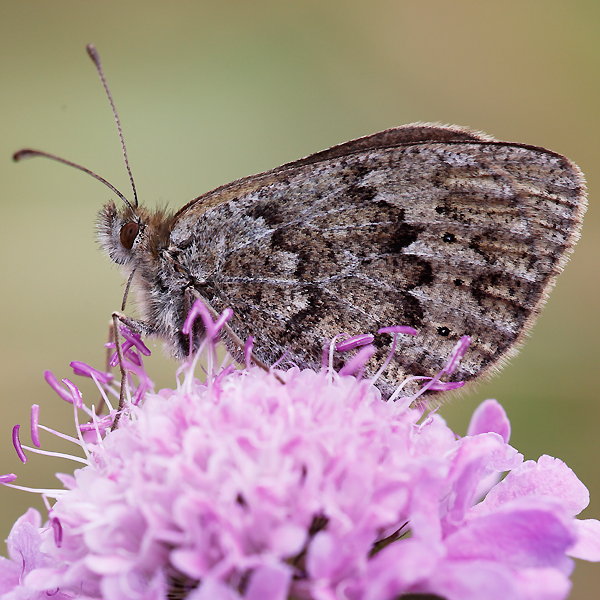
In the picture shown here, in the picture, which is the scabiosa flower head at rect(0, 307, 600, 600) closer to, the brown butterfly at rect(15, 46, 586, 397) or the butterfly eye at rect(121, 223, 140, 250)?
the brown butterfly at rect(15, 46, 586, 397)

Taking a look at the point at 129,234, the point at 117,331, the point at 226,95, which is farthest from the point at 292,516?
the point at 226,95

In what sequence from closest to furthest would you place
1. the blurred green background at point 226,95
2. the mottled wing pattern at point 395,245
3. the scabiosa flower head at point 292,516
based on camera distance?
1. the scabiosa flower head at point 292,516
2. the mottled wing pattern at point 395,245
3. the blurred green background at point 226,95

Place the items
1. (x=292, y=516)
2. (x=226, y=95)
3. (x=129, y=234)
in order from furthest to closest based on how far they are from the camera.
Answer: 1. (x=226, y=95)
2. (x=129, y=234)
3. (x=292, y=516)

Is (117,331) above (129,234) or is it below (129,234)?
below

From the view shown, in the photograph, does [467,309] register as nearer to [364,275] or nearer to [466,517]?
[364,275]

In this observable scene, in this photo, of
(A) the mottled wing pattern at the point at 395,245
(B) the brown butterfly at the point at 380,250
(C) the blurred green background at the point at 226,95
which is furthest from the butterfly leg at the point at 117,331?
(C) the blurred green background at the point at 226,95

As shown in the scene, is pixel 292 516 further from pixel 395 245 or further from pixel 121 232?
pixel 121 232

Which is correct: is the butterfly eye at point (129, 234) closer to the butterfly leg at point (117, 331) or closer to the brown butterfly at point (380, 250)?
the brown butterfly at point (380, 250)

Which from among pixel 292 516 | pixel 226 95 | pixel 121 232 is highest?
pixel 226 95
